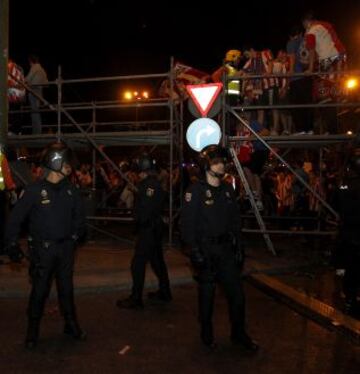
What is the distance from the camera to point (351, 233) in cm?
693

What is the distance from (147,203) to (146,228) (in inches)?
12.5

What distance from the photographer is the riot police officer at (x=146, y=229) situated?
719cm

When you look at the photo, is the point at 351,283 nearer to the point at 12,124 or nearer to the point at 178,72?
the point at 178,72

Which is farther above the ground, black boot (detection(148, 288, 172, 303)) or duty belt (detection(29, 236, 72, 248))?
duty belt (detection(29, 236, 72, 248))

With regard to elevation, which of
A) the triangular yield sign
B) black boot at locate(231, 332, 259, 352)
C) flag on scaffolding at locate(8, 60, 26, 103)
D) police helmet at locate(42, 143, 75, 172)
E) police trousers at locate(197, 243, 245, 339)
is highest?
flag on scaffolding at locate(8, 60, 26, 103)

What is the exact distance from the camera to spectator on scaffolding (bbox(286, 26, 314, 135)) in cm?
1042

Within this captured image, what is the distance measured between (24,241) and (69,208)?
7416 mm

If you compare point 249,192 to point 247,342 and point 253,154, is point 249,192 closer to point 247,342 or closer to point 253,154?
point 253,154

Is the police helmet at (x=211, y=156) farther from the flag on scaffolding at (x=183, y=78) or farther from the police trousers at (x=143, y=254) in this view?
the flag on scaffolding at (x=183, y=78)

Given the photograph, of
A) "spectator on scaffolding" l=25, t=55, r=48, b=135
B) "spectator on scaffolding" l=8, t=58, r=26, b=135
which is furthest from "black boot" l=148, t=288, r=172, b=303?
"spectator on scaffolding" l=25, t=55, r=48, b=135

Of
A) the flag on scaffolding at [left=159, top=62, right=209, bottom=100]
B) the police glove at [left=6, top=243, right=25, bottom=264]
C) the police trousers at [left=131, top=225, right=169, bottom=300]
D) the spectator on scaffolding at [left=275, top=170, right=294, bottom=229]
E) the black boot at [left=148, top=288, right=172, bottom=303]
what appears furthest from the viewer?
the spectator on scaffolding at [left=275, top=170, right=294, bottom=229]

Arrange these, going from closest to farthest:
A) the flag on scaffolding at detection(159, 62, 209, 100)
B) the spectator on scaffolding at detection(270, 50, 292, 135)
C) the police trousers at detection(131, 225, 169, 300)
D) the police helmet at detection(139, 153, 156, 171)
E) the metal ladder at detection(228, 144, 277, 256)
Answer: the police trousers at detection(131, 225, 169, 300)
the police helmet at detection(139, 153, 156, 171)
the metal ladder at detection(228, 144, 277, 256)
the spectator on scaffolding at detection(270, 50, 292, 135)
the flag on scaffolding at detection(159, 62, 209, 100)

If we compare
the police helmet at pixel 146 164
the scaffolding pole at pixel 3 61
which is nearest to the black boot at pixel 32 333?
the police helmet at pixel 146 164

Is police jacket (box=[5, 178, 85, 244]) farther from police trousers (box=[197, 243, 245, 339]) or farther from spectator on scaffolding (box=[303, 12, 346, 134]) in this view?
spectator on scaffolding (box=[303, 12, 346, 134])
